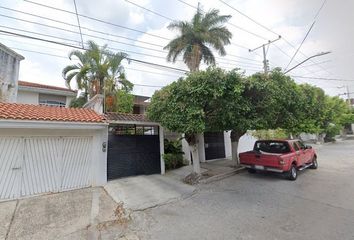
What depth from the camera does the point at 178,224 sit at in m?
4.96

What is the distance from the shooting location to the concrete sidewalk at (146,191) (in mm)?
6375

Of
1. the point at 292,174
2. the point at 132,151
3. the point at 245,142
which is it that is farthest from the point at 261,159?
the point at 245,142

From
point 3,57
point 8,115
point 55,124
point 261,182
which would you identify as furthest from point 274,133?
point 3,57

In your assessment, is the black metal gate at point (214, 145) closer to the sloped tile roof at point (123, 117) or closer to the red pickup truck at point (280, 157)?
the red pickup truck at point (280, 157)

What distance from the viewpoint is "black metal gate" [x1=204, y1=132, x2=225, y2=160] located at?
13305 millimetres

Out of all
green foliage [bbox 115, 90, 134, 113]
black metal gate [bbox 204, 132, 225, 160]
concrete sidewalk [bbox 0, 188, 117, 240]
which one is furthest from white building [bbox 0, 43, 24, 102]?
black metal gate [bbox 204, 132, 225, 160]

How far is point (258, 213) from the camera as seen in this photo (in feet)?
18.1

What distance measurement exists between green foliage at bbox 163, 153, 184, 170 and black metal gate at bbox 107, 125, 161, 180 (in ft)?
2.46

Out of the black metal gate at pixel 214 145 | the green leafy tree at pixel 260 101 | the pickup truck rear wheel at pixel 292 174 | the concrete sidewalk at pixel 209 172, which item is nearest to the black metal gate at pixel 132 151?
the concrete sidewalk at pixel 209 172

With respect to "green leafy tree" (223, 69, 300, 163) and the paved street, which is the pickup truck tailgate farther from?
"green leafy tree" (223, 69, 300, 163)

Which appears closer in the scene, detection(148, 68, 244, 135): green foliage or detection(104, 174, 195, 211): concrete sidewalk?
detection(104, 174, 195, 211): concrete sidewalk

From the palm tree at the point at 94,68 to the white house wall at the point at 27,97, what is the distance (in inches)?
136

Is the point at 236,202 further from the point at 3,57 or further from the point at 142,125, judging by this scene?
the point at 3,57

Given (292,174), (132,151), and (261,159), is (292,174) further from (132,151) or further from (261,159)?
(132,151)
